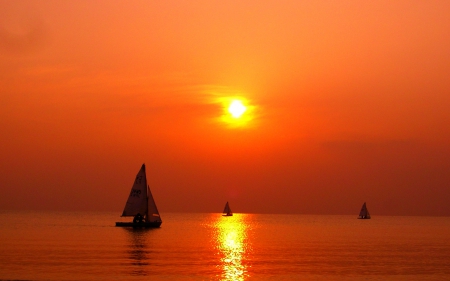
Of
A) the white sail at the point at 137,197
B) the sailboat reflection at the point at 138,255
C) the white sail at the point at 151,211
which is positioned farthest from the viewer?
the white sail at the point at 151,211

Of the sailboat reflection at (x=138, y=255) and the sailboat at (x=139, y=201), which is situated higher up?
the sailboat at (x=139, y=201)

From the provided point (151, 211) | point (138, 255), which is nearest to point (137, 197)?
point (151, 211)

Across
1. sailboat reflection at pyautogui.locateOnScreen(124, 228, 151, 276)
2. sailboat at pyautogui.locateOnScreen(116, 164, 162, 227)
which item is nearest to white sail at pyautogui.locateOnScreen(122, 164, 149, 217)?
sailboat at pyautogui.locateOnScreen(116, 164, 162, 227)

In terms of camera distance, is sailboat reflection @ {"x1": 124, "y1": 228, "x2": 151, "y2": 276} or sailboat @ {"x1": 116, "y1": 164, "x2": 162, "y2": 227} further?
sailboat @ {"x1": 116, "y1": 164, "x2": 162, "y2": 227}

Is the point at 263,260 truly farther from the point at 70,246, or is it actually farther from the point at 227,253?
the point at 70,246

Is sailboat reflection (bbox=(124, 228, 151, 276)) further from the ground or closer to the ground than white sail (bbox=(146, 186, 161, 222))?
closer to the ground

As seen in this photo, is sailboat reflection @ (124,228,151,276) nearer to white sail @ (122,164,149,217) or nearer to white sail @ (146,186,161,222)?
white sail @ (122,164,149,217)

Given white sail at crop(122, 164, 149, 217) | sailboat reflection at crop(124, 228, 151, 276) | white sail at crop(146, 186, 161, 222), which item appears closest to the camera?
sailboat reflection at crop(124, 228, 151, 276)

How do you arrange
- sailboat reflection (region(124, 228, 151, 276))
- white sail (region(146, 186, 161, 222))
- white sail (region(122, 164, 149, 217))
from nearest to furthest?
sailboat reflection (region(124, 228, 151, 276)) < white sail (region(122, 164, 149, 217)) < white sail (region(146, 186, 161, 222))

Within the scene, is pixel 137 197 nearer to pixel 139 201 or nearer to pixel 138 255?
A: pixel 139 201

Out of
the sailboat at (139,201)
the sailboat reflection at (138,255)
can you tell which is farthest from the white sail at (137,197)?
the sailboat reflection at (138,255)

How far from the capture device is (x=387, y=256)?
285ft

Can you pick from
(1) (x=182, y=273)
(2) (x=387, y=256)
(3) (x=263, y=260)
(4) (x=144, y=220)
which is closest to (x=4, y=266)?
(1) (x=182, y=273)

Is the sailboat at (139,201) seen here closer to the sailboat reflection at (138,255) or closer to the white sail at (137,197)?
the white sail at (137,197)
